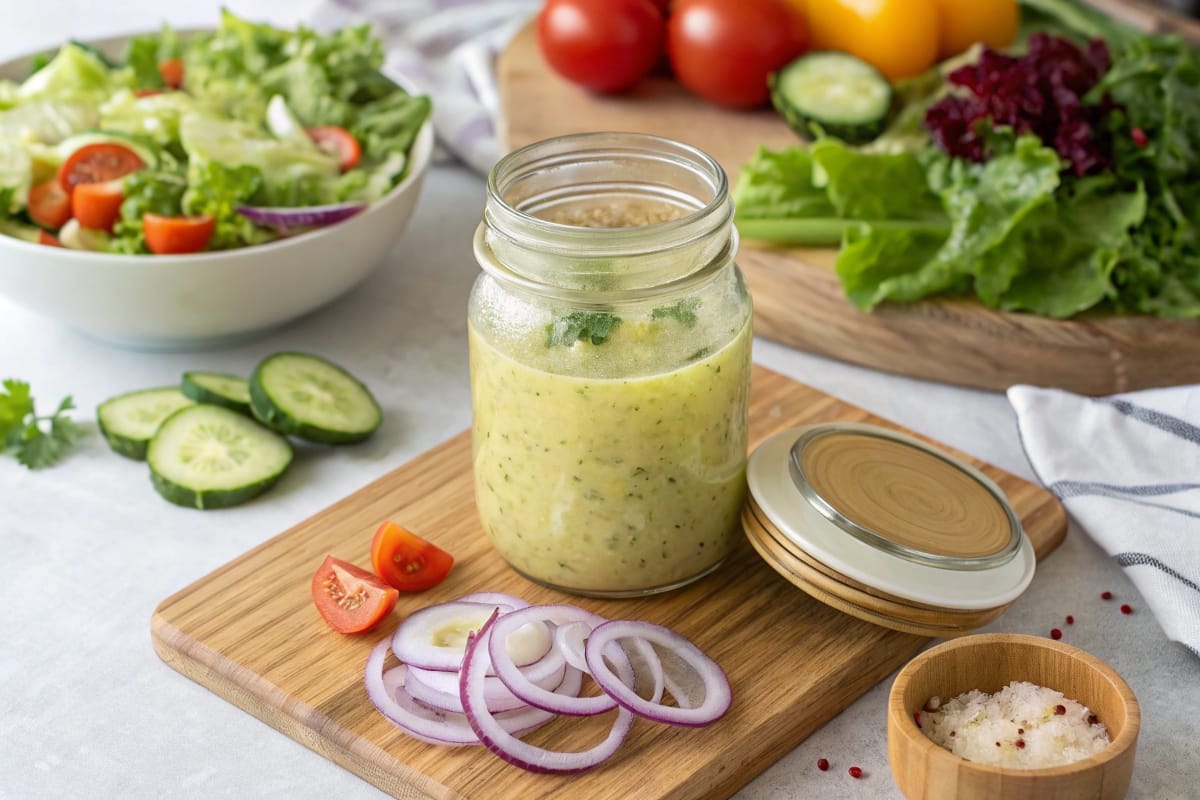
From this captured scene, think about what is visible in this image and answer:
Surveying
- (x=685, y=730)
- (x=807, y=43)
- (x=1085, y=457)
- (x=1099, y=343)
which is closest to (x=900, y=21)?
(x=807, y=43)

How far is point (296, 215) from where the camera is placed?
2.78 m

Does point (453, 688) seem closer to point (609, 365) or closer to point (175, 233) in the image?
point (609, 365)

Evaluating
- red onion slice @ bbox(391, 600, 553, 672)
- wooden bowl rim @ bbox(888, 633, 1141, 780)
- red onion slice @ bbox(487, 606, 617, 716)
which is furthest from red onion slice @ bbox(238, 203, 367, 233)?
wooden bowl rim @ bbox(888, 633, 1141, 780)

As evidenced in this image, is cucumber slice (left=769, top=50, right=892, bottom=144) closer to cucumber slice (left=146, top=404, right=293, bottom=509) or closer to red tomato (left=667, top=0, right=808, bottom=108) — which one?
red tomato (left=667, top=0, right=808, bottom=108)

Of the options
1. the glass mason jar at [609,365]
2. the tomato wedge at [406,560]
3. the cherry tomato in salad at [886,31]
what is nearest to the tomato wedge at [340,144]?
the glass mason jar at [609,365]

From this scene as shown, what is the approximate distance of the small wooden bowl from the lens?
5.24ft

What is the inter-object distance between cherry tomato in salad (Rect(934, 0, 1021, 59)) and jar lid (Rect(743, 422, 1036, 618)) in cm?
176

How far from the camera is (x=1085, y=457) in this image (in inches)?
95.8

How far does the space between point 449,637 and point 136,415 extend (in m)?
0.96

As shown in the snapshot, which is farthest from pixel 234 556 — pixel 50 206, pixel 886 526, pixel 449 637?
pixel 886 526

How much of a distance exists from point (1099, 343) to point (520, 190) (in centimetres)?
130

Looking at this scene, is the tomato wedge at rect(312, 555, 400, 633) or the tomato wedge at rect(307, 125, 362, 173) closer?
the tomato wedge at rect(312, 555, 400, 633)

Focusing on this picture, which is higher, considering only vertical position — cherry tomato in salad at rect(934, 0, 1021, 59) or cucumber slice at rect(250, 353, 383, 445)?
cherry tomato in salad at rect(934, 0, 1021, 59)

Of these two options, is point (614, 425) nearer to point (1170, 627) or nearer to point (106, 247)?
point (1170, 627)
